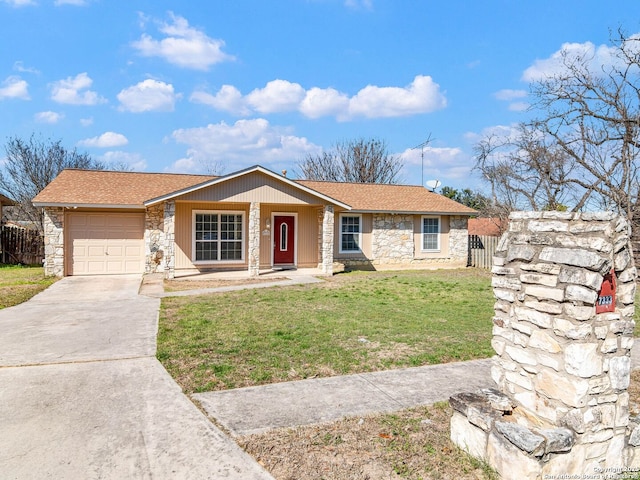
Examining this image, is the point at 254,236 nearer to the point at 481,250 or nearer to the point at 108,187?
the point at 108,187

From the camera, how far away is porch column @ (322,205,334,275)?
1608 cm

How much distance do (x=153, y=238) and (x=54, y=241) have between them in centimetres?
313

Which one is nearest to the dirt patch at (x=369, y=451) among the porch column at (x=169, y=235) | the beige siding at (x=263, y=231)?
the porch column at (x=169, y=235)

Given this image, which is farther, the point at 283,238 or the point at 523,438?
the point at 283,238

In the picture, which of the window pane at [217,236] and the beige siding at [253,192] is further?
the window pane at [217,236]

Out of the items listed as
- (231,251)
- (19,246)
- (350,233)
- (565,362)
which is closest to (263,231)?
(231,251)

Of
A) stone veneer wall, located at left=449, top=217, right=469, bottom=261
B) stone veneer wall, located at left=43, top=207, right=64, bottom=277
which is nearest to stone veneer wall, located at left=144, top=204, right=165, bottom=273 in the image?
stone veneer wall, located at left=43, top=207, right=64, bottom=277

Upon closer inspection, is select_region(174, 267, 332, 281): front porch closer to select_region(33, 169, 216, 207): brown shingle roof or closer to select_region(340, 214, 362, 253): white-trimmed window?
select_region(340, 214, 362, 253): white-trimmed window

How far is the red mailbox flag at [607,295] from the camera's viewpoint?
123 inches

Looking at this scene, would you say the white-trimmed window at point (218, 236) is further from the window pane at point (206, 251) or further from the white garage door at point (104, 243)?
the white garage door at point (104, 243)

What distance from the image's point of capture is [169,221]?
1400 centimetres

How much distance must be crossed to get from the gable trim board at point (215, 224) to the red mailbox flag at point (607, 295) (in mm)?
12374

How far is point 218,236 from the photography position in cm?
1639

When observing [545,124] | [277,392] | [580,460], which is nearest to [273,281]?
[277,392]
